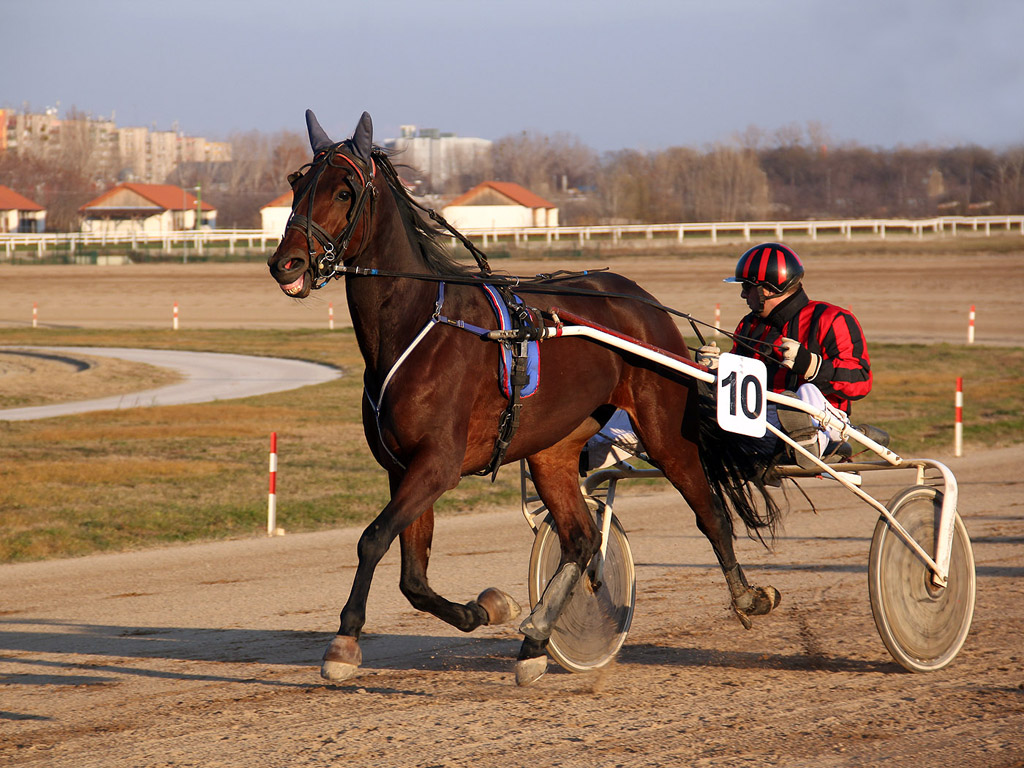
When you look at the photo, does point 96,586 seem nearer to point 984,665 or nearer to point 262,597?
point 262,597

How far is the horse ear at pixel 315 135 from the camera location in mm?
4238

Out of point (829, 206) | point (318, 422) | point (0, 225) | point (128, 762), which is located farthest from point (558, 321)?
point (0, 225)

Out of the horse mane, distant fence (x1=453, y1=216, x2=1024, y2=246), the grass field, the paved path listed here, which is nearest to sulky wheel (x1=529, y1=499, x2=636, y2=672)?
the horse mane

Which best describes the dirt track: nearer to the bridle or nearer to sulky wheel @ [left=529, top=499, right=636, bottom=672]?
sulky wheel @ [left=529, top=499, right=636, bottom=672]

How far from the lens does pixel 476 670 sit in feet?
15.5

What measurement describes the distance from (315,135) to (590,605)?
7.19 ft

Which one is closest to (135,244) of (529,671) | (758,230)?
(758,230)

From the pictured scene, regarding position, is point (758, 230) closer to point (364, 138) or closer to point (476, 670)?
point (476, 670)

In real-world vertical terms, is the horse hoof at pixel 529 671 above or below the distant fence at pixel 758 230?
below

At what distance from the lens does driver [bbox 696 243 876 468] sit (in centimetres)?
499

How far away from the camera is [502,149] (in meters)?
114

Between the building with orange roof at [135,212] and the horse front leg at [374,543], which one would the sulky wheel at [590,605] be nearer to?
the horse front leg at [374,543]

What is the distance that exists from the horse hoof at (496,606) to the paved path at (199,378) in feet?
36.6

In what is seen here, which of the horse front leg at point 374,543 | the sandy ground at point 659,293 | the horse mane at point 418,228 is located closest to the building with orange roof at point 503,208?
the sandy ground at point 659,293
